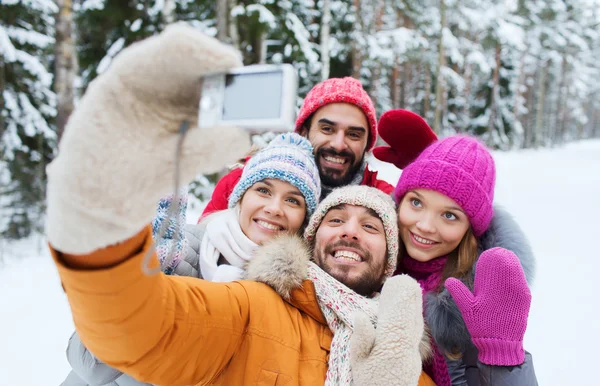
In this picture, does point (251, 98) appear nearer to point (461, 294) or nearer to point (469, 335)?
point (461, 294)

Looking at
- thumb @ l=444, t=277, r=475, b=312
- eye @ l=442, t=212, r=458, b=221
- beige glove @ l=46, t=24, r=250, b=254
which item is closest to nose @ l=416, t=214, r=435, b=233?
eye @ l=442, t=212, r=458, b=221

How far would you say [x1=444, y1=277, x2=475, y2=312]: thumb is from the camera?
1.94 meters

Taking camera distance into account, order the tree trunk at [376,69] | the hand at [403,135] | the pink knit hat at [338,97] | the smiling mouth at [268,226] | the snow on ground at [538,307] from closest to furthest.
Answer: the smiling mouth at [268,226], the hand at [403,135], the pink knit hat at [338,97], the snow on ground at [538,307], the tree trunk at [376,69]

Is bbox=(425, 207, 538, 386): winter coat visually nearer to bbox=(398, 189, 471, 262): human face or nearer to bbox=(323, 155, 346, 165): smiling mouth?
bbox=(398, 189, 471, 262): human face

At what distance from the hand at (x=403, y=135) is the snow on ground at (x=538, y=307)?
75.2 inches

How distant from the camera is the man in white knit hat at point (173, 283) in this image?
84cm

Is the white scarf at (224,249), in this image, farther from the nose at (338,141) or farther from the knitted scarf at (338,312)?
the nose at (338,141)

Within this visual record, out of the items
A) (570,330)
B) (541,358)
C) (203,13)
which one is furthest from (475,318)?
(203,13)

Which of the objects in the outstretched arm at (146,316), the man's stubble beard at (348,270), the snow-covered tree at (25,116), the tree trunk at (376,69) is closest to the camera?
the outstretched arm at (146,316)

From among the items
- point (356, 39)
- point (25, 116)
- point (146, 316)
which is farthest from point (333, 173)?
point (356, 39)

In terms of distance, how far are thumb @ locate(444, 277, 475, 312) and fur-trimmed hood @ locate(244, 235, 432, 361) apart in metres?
0.24

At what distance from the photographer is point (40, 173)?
316 inches

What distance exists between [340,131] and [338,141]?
0.34ft

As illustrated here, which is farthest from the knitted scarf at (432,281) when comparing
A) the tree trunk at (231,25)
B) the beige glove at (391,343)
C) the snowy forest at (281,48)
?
the tree trunk at (231,25)
